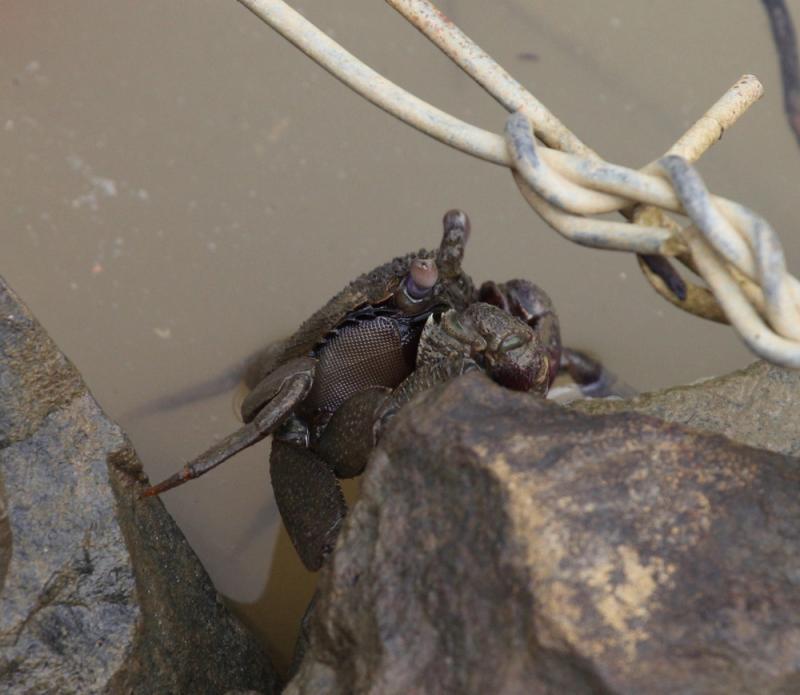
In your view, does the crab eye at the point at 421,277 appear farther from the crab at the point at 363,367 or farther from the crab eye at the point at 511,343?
the crab eye at the point at 511,343

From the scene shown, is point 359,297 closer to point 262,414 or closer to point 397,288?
point 397,288

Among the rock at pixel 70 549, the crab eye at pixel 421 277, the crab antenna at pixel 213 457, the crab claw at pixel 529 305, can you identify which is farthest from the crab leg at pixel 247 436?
the crab claw at pixel 529 305

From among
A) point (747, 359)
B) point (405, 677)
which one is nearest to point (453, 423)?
point (405, 677)

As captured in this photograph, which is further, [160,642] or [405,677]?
[160,642]

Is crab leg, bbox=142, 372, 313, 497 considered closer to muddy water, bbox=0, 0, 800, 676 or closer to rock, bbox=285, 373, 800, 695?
rock, bbox=285, 373, 800, 695

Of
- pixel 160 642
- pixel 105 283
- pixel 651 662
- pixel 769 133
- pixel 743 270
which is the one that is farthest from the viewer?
pixel 769 133

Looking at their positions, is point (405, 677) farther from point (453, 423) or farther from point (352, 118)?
point (352, 118)
